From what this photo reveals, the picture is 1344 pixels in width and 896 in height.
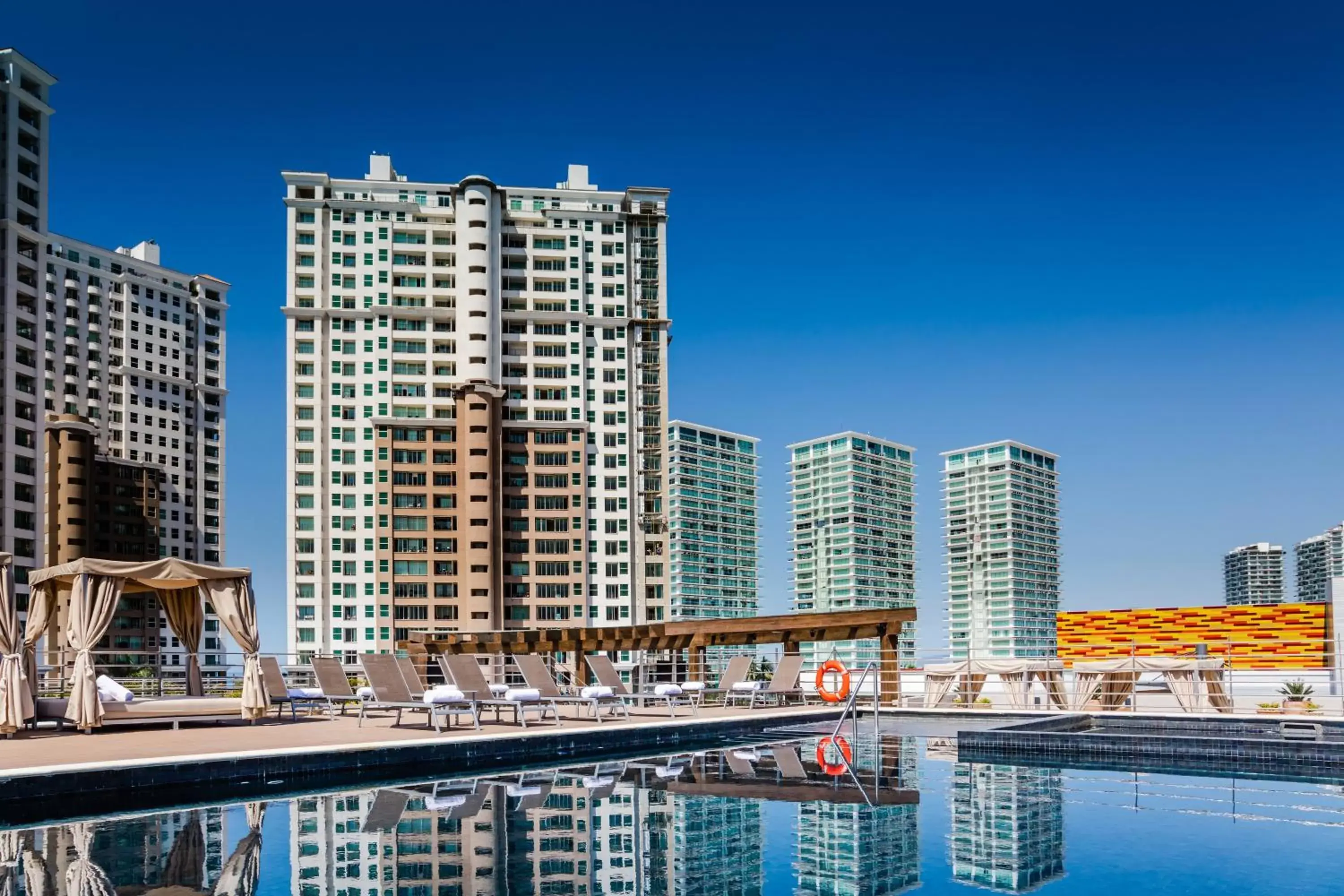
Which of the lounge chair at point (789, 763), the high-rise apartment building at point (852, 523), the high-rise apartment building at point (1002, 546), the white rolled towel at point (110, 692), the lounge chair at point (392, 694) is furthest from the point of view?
the high-rise apartment building at point (1002, 546)

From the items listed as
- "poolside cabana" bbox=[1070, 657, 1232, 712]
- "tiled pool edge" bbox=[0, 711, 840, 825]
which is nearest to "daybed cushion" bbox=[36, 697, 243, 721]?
"tiled pool edge" bbox=[0, 711, 840, 825]

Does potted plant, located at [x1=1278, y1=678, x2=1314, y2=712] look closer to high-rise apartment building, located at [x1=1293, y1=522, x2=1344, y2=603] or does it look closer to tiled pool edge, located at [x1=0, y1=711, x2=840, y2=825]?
tiled pool edge, located at [x1=0, y1=711, x2=840, y2=825]

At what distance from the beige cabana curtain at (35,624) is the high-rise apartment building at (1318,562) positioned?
13042 centimetres

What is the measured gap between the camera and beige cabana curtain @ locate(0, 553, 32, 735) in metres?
12.1

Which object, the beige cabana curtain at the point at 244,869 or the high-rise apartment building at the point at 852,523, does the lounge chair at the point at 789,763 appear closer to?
the beige cabana curtain at the point at 244,869

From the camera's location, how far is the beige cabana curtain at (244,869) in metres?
5.80

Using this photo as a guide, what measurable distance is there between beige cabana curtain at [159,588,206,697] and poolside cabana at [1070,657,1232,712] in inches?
480

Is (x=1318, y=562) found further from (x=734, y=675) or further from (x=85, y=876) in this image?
(x=85, y=876)

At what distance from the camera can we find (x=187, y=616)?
15695 millimetres

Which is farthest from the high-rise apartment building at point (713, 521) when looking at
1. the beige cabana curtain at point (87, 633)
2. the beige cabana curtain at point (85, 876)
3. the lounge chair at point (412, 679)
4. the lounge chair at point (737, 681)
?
the beige cabana curtain at point (85, 876)

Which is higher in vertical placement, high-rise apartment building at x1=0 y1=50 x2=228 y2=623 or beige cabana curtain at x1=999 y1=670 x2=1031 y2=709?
high-rise apartment building at x1=0 y1=50 x2=228 y2=623

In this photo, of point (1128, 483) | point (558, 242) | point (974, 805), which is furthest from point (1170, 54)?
point (558, 242)

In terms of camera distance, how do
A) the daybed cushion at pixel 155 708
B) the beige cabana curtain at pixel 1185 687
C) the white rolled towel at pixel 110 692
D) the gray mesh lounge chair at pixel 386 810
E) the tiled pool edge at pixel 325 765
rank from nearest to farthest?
1. the gray mesh lounge chair at pixel 386 810
2. the tiled pool edge at pixel 325 765
3. the daybed cushion at pixel 155 708
4. the white rolled towel at pixel 110 692
5. the beige cabana curtain at pixel 1185 687

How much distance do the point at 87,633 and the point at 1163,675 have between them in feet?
46.8
